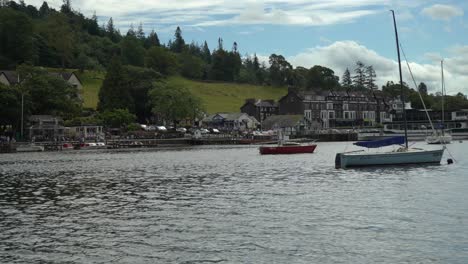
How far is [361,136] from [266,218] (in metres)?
132

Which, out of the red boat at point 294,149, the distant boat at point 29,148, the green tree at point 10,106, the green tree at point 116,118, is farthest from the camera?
the green tree at point 116,118

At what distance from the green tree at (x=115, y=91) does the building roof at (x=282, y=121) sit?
50.2m

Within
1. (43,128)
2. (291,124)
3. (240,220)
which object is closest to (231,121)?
(291,124)

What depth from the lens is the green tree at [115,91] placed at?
6102 inches

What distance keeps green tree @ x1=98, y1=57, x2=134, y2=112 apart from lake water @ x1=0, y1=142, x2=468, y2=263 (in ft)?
354

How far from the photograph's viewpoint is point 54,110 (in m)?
138

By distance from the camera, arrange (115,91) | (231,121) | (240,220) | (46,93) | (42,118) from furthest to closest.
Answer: (231,121) < (115,91) < (46,93) < (42,118) < (240,220)

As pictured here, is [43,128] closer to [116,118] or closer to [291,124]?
[116,118]

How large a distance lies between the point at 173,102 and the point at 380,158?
331 ft

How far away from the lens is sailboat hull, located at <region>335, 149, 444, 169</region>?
2265 inches

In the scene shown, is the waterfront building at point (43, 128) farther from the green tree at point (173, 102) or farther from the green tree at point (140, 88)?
the green tree at point (140, 88)

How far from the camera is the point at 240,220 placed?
89.1 feet

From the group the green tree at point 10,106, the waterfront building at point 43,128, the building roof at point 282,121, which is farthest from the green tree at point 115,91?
the building roof at point 282,121

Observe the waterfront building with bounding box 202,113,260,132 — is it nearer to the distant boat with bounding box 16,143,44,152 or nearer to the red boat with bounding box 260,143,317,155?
the distant boat with bounding box 16,143,44,152
